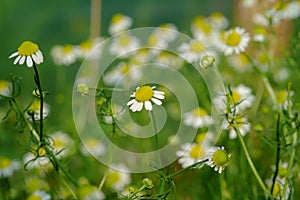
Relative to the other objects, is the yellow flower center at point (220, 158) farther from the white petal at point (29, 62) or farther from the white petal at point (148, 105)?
the white petal at point (29, 62)

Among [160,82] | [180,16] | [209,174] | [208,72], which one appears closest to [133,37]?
[160,82]

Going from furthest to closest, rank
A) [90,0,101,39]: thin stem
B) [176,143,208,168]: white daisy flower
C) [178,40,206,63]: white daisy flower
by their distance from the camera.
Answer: [90,0,101,39]: thin stem, [178,40,206,63]: white daisy flower, [176,143,208,168]: white daisy flower

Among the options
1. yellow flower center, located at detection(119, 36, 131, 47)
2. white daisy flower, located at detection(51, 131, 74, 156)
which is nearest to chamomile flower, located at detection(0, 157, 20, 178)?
white daisy flower, located at detection(51, 131, 74, 156)

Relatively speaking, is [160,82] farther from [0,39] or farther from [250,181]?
[0,39]

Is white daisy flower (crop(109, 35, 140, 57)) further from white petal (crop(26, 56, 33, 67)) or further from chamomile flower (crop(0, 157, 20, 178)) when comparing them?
white petal (crop(26, 56, 33, 67))

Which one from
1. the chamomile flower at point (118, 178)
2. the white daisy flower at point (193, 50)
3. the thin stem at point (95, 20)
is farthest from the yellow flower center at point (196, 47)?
the thin stem at point (95, 20)

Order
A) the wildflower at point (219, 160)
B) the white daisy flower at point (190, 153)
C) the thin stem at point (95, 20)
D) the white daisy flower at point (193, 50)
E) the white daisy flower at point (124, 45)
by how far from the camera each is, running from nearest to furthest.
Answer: the wildflower at point (219, 160)
the white daisy flower at point (190, 153)
the white daisy flower at point (193, 50)
the white daisy flower at point (124, 45)
the thin stem at point (95, 20)

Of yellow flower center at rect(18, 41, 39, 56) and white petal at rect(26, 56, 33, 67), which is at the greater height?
yellow flower center at rect(18, 41, 39, 56)

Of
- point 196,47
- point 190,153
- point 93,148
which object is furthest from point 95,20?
point 190,153
